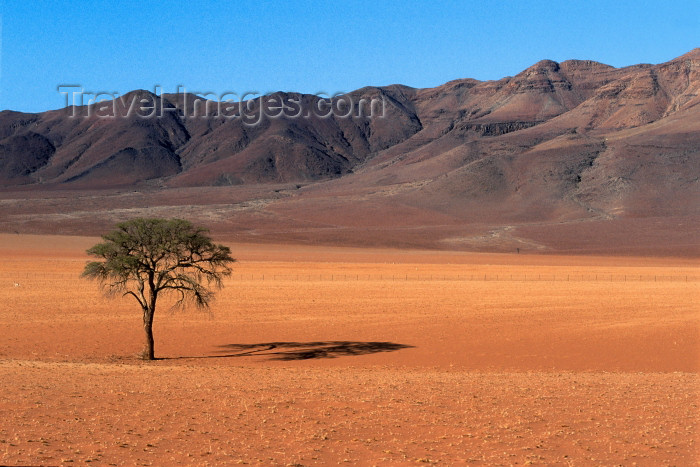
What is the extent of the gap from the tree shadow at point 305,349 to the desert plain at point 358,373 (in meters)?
0.11

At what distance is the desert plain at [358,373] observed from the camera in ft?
37.0

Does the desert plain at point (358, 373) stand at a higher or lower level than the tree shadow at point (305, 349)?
higher

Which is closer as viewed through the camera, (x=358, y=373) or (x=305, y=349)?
(x=358, y=373)

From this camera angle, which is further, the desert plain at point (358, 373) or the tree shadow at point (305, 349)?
the tree shadow at point (305, 349)

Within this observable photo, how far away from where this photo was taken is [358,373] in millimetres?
20234

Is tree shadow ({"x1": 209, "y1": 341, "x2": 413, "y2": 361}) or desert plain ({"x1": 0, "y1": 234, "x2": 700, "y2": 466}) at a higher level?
desert plain ({"x1": 0, "y1": 234, "x2": 700, "y2": 466})

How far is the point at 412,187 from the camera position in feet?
531

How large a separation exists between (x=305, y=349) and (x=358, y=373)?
6911 millimetres

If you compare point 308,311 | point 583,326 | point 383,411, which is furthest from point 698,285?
point 383,411

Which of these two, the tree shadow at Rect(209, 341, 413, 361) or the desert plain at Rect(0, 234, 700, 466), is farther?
the tree shadow at Rect(209, 341, 413, 361)

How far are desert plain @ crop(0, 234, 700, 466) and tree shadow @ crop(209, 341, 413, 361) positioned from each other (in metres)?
0.11

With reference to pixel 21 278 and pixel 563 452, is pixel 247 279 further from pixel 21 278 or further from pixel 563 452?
pixel 563 452

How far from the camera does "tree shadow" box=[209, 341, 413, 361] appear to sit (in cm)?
2559

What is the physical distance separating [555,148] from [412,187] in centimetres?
3868
